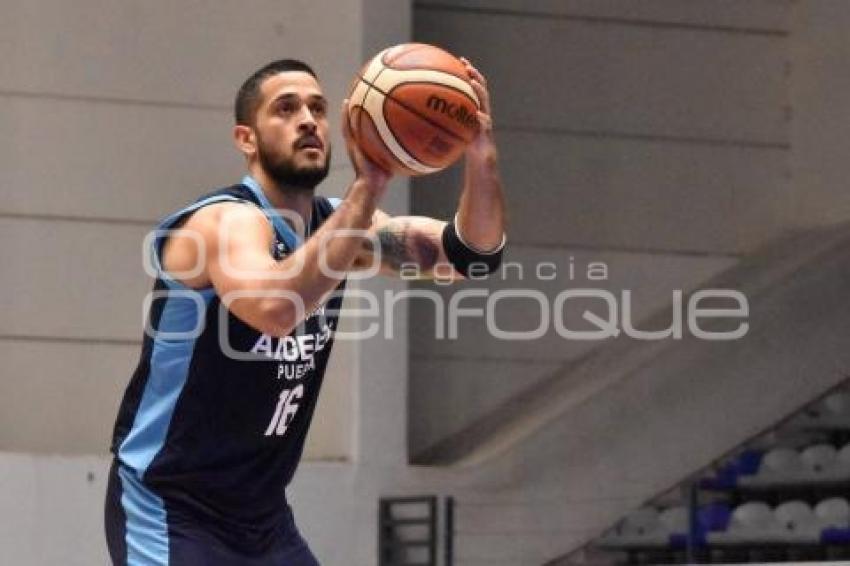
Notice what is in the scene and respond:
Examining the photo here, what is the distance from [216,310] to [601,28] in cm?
650

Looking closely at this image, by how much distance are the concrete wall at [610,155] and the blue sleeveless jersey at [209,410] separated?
561 cm

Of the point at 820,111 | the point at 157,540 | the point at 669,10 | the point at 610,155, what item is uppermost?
the point at 669,10

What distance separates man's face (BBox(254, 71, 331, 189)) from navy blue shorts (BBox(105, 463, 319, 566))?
0.67 m

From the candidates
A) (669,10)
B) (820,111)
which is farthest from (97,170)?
(820,111)

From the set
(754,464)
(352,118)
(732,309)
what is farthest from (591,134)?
(352,118)

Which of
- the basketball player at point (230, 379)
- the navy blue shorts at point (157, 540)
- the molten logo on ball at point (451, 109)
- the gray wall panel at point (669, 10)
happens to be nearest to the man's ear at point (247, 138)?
the basketball player at point (230, 379)

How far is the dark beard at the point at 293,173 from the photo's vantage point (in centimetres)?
339

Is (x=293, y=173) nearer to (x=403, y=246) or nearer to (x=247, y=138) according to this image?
(x=247, y=138)

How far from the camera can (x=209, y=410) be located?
3.40 metres

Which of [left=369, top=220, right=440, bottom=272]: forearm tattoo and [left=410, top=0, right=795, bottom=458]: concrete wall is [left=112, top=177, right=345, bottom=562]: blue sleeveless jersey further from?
[left=410, top=0, right=795, bottom=458]: concrete wall

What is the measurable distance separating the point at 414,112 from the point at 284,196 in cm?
31

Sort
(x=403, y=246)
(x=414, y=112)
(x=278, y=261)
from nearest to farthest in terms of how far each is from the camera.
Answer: (x=278, y=261), (x=414, y=112), (x=403, y=246)

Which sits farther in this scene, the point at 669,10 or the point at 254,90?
the point at 669,10

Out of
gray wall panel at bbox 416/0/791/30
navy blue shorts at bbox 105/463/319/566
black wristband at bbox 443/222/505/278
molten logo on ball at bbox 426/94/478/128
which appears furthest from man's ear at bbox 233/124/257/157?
gray wall panel at bbox 416/0/791/30
